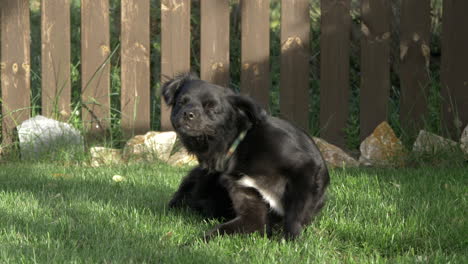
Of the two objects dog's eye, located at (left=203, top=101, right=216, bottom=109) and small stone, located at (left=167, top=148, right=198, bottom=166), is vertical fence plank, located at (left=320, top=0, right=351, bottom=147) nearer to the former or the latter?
small stone, located at (left=167, top=148, right=198, bottom=166)

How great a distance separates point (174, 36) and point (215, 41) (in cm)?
34

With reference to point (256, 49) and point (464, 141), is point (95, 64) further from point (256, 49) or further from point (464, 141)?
point (464, 141)

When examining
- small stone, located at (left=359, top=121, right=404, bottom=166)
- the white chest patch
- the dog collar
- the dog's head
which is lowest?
small stone, located at (left=359, top=121, right=404, bottom=166)

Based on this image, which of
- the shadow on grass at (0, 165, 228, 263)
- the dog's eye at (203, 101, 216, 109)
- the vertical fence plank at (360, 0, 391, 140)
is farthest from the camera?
the vertical fence plank at (360, 0, 391, 140)

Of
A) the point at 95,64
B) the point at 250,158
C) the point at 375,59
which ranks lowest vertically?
the point at 250,158

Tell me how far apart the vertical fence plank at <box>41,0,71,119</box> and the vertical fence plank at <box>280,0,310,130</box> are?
1.79 meters

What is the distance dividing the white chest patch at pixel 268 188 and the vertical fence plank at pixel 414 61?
2.53 metres

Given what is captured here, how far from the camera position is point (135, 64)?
6.01 metres

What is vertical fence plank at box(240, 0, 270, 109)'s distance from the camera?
5.89m

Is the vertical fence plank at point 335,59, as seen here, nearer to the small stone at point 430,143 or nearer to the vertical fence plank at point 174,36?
the small stone at point 430,143

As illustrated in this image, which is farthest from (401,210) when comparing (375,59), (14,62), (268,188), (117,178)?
(14,62)

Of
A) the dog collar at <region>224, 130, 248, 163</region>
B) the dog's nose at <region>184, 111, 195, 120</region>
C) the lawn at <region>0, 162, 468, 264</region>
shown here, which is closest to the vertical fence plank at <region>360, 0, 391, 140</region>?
the lawn at <region>0, 162, 468, 264</region>

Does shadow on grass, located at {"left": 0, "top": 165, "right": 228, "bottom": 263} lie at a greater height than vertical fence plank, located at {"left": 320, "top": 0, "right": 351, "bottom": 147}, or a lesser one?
lesser

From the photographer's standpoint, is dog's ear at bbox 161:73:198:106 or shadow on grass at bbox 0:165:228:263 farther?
dog's ear at bbox 161:73:198:106
